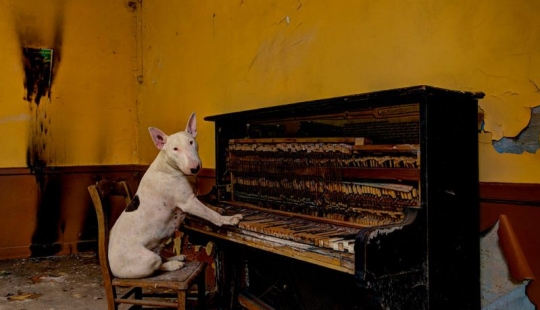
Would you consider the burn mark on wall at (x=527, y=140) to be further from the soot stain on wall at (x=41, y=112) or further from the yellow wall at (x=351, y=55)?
the soot stain on wall at (x=41, y=112)

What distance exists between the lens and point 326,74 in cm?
304

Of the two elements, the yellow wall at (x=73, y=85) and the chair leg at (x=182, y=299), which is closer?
the chair leg at (x=182, y=299)

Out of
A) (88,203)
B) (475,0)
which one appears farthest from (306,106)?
(88,203)

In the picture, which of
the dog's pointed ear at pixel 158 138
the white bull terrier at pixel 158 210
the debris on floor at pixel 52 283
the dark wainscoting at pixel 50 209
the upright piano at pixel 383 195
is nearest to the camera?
the upright piano at pixel 383 195

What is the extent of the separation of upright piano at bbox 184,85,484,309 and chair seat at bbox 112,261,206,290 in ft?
0.87

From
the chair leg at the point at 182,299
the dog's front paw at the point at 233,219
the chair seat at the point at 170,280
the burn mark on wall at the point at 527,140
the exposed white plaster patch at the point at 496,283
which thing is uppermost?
the burn mark on wall at the point at 527,140

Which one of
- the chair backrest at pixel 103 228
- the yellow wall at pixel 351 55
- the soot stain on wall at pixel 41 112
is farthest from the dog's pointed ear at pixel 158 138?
the soot stain on wall at pixel 41 112

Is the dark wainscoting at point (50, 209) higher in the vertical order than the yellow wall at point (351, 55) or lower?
lower

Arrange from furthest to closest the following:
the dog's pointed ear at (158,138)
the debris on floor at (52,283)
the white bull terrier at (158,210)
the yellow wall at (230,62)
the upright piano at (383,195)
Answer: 1. the debris on floor at (52,283)
2. the dog's pointed ear at (158,138)
3. the white bull terrier at (158,210)
4. the yellow wall at (230,62)
5. the upright piano at (383,195)

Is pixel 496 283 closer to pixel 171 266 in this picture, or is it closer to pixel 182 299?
pixel 182 299

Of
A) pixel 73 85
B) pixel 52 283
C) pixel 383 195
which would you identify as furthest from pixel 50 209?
pixel 383 195

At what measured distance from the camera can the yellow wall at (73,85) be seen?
545 centimetres

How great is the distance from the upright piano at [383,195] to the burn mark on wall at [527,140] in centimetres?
15

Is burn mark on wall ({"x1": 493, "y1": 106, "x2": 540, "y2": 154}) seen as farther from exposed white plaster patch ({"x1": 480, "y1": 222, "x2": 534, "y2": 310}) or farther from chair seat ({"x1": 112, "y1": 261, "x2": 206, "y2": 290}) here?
chair seat ({"x1": 112, "y1": 261, "x2": 206, "y2": 290})
